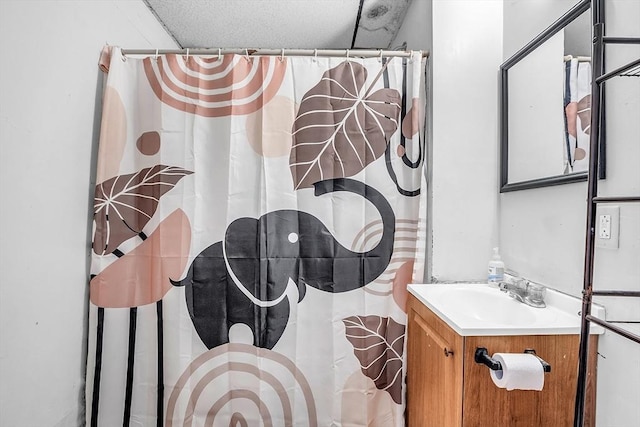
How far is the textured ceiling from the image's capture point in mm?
1878

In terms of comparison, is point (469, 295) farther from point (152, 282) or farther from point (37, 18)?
point (37, 18)

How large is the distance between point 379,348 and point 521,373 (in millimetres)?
831

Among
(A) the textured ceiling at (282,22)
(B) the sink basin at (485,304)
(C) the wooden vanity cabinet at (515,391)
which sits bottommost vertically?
(C) the wooden vanity cabinet at (515,391)

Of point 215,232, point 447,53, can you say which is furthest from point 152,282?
point 447,53

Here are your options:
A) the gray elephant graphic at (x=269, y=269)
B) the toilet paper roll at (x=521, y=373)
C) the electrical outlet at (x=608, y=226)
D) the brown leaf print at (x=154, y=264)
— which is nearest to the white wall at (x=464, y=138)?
the gray elephant graphic at (x=269, y=269)

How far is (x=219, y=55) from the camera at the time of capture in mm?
1608

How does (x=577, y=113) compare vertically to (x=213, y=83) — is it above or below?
below

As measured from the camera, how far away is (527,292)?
1.24 meters

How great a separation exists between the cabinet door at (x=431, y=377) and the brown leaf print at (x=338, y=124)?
808 millimetres

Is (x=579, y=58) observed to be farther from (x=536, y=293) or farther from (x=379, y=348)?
(x=379, y=348)

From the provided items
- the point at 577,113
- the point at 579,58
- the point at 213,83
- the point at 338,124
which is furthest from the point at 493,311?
the point at 213,83

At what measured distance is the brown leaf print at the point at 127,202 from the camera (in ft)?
5.11

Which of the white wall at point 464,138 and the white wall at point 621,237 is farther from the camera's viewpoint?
the white wall at point 464,138

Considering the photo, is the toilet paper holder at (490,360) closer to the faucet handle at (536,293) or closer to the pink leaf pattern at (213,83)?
the faucet handle at (536,293)
